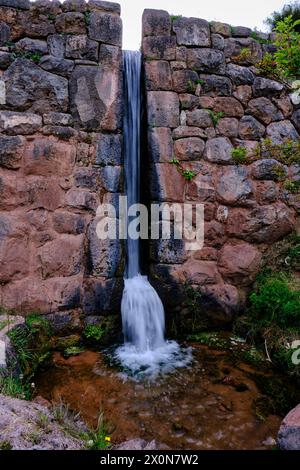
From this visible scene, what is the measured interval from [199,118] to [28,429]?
3539mm

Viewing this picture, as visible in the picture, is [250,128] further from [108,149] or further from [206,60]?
[108,149]

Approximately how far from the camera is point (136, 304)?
12.9 ft

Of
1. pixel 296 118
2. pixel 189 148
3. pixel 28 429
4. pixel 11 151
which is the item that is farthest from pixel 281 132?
pixel 28 429

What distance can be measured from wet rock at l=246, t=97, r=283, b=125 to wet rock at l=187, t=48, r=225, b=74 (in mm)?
558

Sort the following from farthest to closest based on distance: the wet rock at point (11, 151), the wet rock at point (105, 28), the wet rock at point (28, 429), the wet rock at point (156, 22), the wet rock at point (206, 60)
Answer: the wet rock at point (206, 60), the wet rock at point (156, 22), the wet rock at point (105, 28), the wet rock at point (11, 151), the wet rock at point (28, 429)

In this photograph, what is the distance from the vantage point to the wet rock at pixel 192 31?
13.2 feet

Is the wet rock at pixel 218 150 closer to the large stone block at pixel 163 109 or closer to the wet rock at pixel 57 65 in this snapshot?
the large stone block at pixel 163 109

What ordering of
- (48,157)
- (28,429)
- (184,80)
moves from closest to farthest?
(28,429), (48,157), (184,80)

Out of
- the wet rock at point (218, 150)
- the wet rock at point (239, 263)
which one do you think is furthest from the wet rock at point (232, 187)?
the wet rock at point (239, 263)

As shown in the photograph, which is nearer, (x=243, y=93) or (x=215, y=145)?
(x=215, y=145)

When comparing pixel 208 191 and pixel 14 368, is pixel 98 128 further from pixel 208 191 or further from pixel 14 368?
pixel 14 368

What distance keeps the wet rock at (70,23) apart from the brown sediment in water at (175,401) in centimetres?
343

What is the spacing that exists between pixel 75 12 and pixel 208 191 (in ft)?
7.97

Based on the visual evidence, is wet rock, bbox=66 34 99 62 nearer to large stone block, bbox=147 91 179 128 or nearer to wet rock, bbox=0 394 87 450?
large stone block, bbox=147 91 179 128
